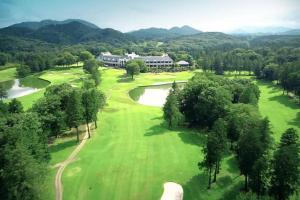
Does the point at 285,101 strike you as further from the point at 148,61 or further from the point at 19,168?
the point at 148,61

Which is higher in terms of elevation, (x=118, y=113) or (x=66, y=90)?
(x=66, y=90)

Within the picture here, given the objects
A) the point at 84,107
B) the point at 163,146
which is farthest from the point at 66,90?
the point at 163,146

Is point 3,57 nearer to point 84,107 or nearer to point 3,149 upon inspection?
point 84,107

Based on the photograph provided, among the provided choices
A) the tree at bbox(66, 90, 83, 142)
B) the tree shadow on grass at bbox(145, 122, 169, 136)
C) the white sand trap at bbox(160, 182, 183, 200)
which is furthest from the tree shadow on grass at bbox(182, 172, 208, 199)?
the tree at bbox(66, 90, 83, 142)

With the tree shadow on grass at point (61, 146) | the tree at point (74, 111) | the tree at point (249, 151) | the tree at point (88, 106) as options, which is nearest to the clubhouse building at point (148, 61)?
the tree at point (88, 106)

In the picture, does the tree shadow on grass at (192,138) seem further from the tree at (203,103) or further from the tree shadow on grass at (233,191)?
the tree shadow on grass at (233,191)
